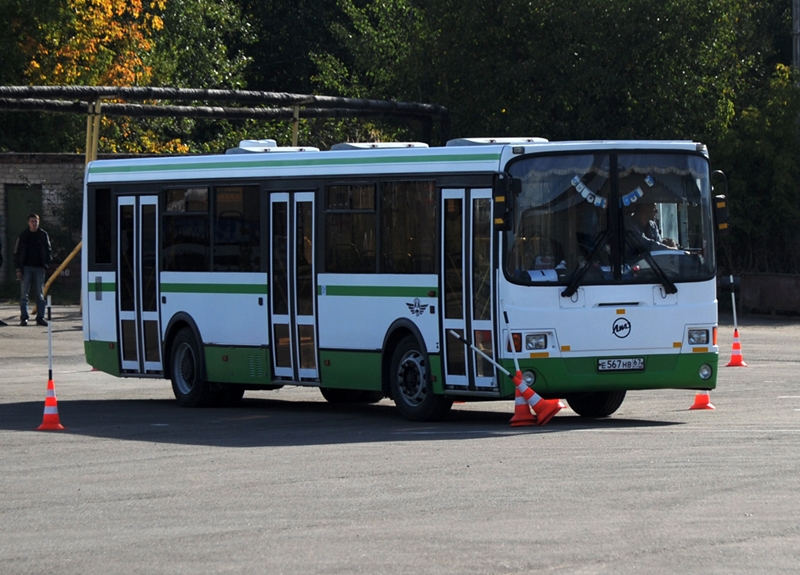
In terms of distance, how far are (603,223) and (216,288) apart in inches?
197

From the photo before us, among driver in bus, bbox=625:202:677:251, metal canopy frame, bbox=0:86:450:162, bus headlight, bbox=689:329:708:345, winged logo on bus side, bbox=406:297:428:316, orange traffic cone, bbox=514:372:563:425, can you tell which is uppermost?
metal canopy frame, bbox=0:86:450:162

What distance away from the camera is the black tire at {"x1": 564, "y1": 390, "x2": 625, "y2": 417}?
1605cm

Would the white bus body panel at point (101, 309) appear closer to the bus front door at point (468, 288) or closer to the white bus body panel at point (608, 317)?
the bus front door at point (468, 288)

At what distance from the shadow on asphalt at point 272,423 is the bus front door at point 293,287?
576 mm

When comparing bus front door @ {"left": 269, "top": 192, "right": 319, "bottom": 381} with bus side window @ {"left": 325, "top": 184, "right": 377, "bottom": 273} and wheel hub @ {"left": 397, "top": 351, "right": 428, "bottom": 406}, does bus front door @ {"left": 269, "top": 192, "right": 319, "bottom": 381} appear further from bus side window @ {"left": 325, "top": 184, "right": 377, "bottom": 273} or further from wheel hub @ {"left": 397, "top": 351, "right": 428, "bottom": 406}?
wheel hub @ {"left": 397, "top": 351, "right": 428, "bottom": 406}

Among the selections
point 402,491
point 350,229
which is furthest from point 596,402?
point 402,491

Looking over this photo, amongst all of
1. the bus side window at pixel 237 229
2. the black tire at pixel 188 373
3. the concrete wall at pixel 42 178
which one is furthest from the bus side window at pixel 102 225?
the concrete wall at pixel 42 178

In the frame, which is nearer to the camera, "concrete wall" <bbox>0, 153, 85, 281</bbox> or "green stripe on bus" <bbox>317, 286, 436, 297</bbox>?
"green stripe on bus" <bbox>317, 286, 436, 297</bbox>

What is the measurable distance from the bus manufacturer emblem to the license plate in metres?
0.22

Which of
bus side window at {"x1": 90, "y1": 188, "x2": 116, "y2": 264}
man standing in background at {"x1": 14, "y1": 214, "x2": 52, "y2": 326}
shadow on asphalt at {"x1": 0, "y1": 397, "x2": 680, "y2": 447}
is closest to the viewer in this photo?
shadow on asphalt at {"x1": 0, "y1": 397, "x2": 680, "y2": 447}

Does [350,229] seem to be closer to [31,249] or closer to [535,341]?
[535,341]

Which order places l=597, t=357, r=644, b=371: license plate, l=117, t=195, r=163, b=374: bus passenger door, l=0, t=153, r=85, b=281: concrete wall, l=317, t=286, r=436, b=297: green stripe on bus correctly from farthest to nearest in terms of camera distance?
1. l=0, t=153, r=85, b=281: concrete wall
2. l=117, t=195, r=163, b=374: bus passenger door
3. l=317, t=286, r=436, b=297: green stripe on bus
4. l=597, t=357, r=644, b=371: license plate

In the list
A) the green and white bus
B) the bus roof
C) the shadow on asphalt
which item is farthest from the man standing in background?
the green and white bus

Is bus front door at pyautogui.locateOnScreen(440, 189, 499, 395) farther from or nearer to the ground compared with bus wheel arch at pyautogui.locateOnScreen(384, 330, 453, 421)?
farther from the ground
